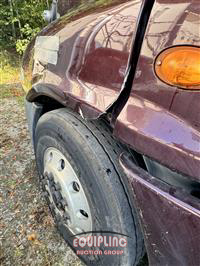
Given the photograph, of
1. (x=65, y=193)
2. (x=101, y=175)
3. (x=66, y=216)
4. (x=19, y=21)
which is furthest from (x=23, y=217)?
(x=19, y=21)

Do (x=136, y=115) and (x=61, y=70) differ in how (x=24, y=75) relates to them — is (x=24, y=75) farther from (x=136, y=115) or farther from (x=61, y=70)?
(x=136, y=115)

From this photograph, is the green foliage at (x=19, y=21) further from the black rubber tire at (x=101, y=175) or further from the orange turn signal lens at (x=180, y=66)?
the orange turn signal lens at (x=180, y=66)

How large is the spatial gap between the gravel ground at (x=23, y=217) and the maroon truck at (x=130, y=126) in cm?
33

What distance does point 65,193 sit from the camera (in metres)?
1.74

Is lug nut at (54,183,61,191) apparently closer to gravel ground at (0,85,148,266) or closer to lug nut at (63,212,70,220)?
lug nut at (63,212,70,220)

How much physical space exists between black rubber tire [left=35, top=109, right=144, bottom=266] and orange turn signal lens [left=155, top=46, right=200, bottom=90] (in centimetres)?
50

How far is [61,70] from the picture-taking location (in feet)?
5.38

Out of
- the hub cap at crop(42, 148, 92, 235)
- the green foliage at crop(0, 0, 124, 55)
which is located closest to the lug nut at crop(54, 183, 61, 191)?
the hub cap at crop(42, 148, 92, 235)

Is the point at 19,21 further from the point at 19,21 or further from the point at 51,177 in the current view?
the point at 51,177

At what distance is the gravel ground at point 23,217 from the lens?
77.9 inches

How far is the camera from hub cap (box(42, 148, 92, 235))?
5.42ft

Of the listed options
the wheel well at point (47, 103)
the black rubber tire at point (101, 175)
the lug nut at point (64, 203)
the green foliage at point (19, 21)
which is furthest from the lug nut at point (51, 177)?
the green foliage at point (19, 21)

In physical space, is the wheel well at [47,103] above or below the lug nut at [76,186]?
above

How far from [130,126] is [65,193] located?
0.77 metres
